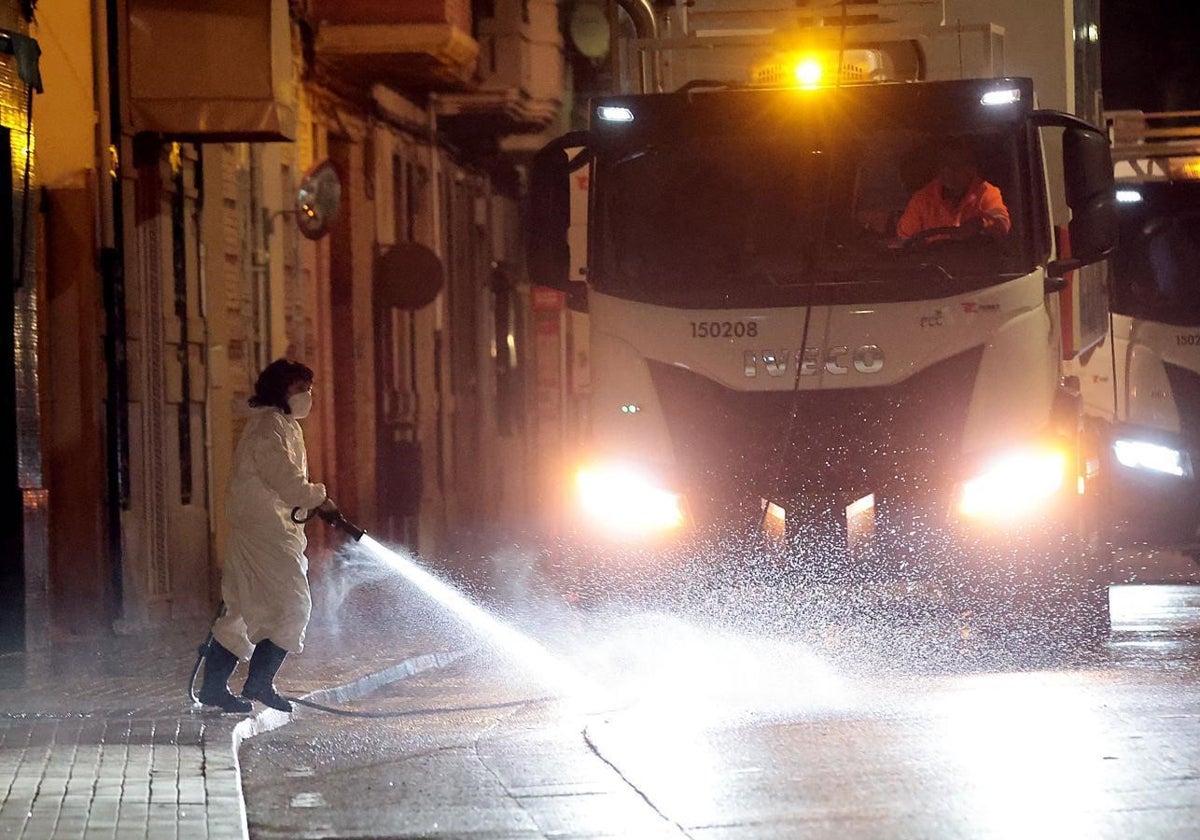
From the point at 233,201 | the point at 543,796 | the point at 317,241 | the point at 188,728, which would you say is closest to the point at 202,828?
the point at 543,796

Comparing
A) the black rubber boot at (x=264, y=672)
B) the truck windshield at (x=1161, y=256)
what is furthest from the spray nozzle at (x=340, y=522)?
the truck windshield at (x=1161, y=256)

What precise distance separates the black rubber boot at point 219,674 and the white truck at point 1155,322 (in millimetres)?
6918

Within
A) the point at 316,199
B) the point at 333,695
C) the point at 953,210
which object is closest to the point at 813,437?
the point at 953,210

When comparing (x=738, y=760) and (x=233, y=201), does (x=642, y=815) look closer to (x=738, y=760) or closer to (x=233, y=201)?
(x=738, y=760)

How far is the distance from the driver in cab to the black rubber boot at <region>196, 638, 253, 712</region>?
403 cm

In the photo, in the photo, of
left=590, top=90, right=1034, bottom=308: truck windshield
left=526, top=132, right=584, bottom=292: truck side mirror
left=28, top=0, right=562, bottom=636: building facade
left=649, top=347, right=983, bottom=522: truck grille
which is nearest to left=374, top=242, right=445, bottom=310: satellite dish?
left=28, top=0, right=562, bottom=636: building facade

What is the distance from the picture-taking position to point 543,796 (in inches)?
299

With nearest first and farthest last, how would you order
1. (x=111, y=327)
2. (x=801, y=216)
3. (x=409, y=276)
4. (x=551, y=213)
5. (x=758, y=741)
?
(x=758, y=741) < (x=801, y=216) < (x=551, y=213) < (x=111, y=327) < (x=409, y=276)

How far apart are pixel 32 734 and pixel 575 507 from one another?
335cm

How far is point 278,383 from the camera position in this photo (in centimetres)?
953

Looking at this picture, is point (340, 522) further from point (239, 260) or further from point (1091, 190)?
point (239, 260)

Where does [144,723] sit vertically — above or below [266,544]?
below

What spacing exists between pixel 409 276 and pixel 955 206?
37.1 ft

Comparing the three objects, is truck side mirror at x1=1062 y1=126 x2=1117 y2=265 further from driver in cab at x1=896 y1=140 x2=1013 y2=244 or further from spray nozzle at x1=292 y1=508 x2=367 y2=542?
spray nozzle at x1=292 y1=508 x2=367 y2=542
